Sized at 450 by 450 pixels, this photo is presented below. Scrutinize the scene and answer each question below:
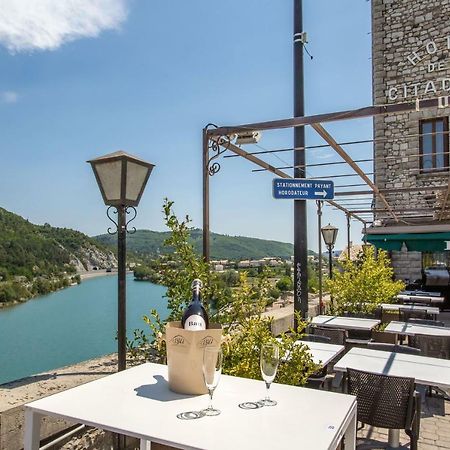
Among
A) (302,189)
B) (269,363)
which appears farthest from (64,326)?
(269,363)

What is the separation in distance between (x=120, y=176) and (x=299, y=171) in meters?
3.23

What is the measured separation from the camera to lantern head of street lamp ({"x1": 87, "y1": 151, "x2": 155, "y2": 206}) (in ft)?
9.73

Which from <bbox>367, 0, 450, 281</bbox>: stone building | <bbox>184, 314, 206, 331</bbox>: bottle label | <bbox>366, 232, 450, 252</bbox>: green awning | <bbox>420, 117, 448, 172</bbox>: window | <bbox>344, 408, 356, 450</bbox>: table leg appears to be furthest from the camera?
<bbox>420, 117, 448, 172</bbox>: window

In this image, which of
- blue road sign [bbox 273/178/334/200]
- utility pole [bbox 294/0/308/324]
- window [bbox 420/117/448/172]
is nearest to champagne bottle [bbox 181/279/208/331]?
blue road sign [bbox 273/178/334/200]

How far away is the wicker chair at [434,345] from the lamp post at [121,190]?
334 centimetres

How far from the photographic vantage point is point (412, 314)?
756 cm

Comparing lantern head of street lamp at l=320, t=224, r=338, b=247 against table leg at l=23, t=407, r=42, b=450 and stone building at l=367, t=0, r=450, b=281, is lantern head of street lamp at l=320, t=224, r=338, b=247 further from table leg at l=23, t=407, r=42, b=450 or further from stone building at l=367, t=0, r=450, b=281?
table leg at l=23, t=407, r=42, b=450

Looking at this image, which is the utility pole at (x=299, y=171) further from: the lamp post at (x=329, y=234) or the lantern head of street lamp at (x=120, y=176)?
the lamp post at (x=329, y=234)

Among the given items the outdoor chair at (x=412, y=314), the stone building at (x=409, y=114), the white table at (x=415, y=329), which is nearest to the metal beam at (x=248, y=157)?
the white table at (x=415, y=329)

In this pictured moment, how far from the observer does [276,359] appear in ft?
6.27

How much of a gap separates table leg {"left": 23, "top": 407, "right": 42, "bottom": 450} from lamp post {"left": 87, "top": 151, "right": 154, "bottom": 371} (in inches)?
46.1

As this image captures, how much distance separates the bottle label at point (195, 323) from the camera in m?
2.02

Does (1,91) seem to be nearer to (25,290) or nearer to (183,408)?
(25,290)

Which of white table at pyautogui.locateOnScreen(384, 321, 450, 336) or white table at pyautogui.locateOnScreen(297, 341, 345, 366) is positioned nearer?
white table at pyautogui.locateOnScreen(297, 341, 345, 366)
